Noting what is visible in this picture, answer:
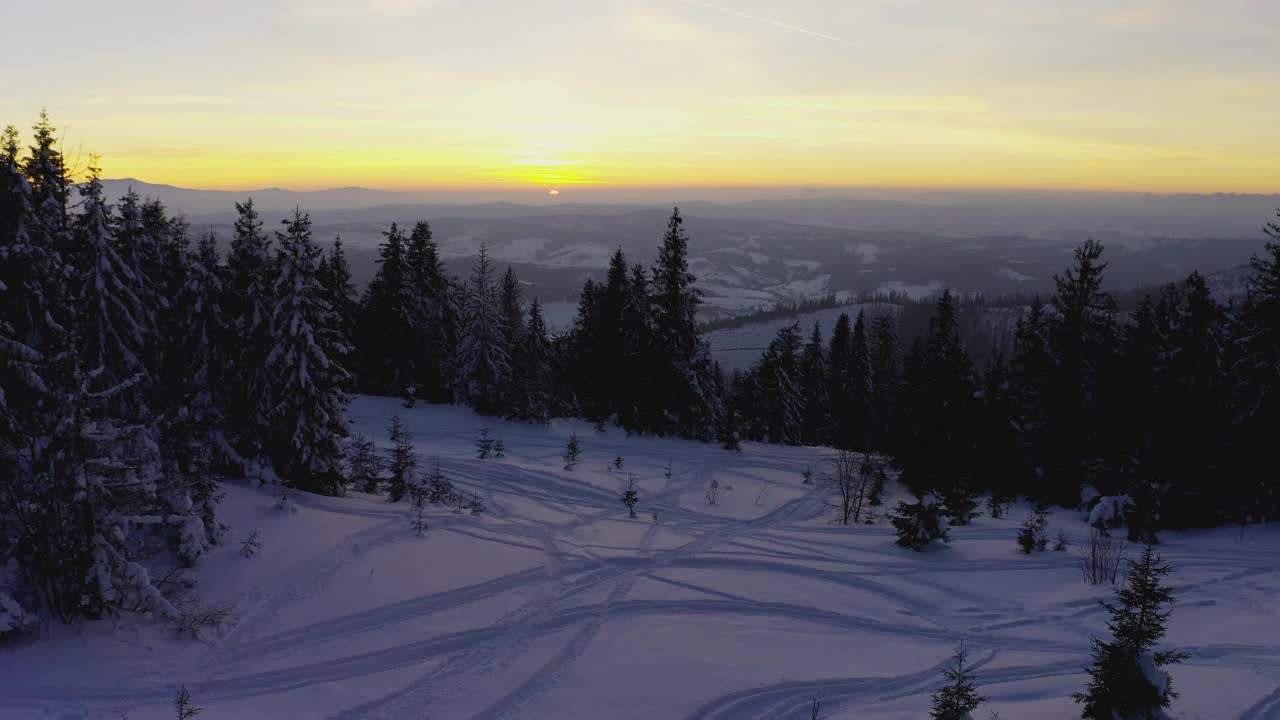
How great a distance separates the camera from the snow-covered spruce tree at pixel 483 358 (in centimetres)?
3838

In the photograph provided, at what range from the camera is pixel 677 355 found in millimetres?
38000

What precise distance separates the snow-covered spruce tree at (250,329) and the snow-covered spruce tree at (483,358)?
1632cm

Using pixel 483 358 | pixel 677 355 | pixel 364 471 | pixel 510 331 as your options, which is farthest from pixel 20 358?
pixel 510 331

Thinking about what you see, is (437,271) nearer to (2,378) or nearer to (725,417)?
(725,417)

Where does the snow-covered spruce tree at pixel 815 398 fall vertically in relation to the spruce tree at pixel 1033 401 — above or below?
below

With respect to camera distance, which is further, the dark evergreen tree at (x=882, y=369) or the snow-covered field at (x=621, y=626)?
the dark evergreen tree at (x=882, y=369)

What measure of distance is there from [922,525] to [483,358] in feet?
90.7

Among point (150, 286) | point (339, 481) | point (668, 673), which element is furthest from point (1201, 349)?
point (150, 286)

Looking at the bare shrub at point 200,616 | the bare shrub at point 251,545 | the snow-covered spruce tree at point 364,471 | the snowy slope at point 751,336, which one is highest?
the bare shrub at point 251,545

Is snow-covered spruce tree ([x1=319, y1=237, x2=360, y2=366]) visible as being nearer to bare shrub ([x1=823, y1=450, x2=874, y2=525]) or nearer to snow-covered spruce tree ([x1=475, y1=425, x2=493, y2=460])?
snow-covered spruce tree ([x1=475, y1=425, x2=493, y2=460])

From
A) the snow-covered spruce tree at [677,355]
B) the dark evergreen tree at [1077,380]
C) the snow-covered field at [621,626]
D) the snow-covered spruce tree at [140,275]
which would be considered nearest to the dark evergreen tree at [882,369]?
the snow-covered spruce tree at [677,355]

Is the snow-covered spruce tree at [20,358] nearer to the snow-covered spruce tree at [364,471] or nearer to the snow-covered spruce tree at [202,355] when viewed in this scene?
the snow-covered spruce tree at [202,355]

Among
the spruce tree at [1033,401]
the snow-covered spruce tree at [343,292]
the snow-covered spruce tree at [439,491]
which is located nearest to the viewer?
the snow-covered spruce tree at [439,491]

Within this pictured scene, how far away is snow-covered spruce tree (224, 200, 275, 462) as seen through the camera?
2062cm
